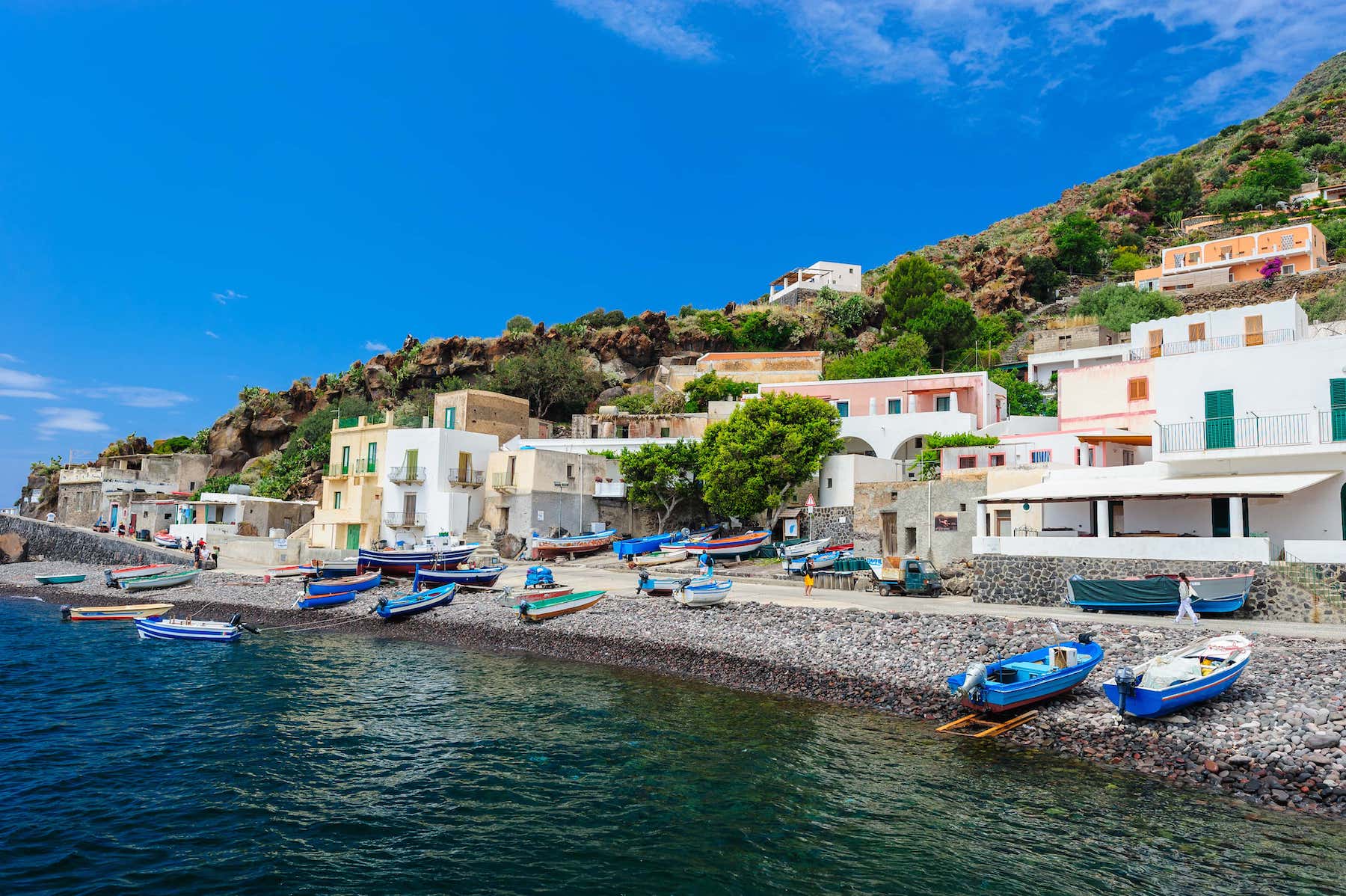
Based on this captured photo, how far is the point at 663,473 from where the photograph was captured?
40281 mm

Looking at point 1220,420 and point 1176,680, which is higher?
point 1220,420

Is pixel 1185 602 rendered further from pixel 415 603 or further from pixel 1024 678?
pixel 415 603

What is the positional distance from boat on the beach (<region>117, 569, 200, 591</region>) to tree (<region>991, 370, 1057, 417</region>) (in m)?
44.3

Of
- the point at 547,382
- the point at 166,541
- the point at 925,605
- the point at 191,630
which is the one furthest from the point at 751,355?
the point at 191,630

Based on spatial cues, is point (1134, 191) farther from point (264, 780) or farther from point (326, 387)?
point (264, 780)

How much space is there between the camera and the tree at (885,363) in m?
53.4

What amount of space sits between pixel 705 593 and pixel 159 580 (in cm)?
2850

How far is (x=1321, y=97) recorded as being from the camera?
100500mm

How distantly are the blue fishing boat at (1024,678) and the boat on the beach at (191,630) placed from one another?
2238 centimetres

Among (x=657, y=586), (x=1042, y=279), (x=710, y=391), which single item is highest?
(x=1042, y=279)

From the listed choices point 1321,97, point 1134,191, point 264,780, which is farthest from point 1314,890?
point 1321,97

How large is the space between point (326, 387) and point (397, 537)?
1274 inches

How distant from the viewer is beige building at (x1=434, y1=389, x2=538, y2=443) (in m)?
48.2

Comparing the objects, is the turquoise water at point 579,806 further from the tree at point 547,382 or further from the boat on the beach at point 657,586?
the tree at point 547,382
